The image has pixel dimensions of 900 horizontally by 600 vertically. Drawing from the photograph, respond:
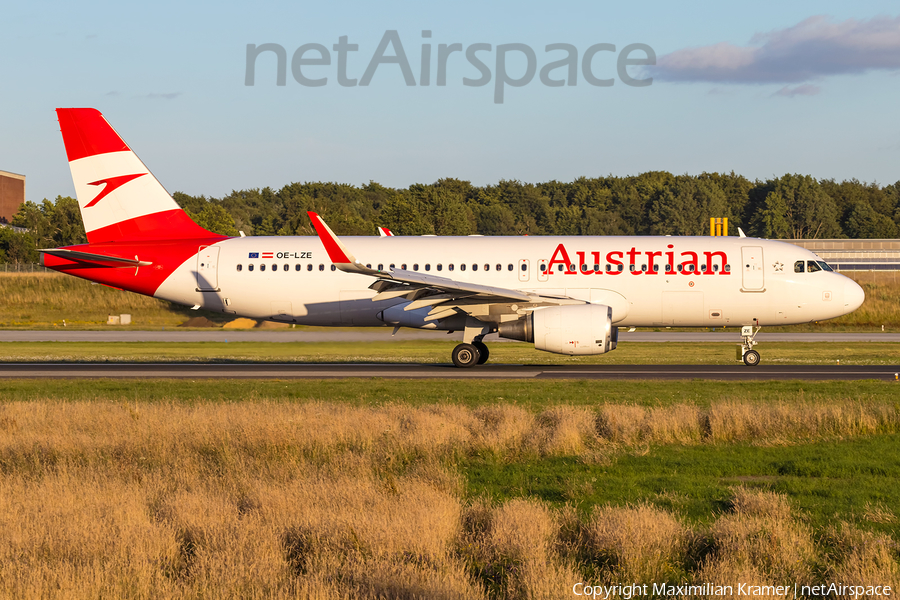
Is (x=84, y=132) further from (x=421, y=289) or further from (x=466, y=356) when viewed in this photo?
(x=466, y=356)

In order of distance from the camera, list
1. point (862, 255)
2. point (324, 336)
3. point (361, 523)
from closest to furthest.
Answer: point (361, 523)
point (324, 336)
point (862, 255)

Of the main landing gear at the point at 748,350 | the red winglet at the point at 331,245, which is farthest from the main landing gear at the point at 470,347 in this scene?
the main landing gear at the point at 748,350

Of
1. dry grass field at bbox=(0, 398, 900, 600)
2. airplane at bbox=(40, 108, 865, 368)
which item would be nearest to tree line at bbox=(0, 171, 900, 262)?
airplane at bbox=(40, 108, 865, 368)

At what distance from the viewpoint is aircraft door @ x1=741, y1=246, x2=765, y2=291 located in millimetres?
29500

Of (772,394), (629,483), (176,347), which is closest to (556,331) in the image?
(772,394)

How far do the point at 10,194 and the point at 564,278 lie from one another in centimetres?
14210

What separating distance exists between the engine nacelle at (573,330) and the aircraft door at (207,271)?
37.6ft

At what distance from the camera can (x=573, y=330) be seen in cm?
2639

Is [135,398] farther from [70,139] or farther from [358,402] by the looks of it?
[70,139]

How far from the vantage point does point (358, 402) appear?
63.9 feet

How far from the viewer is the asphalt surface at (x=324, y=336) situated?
43.1 meters

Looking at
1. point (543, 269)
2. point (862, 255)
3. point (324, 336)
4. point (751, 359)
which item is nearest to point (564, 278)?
point (543, 269)

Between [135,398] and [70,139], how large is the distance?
14.3 m

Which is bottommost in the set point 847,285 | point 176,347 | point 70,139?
point 176,347
